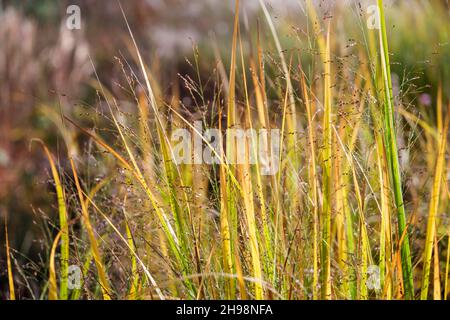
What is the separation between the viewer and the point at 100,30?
20.1 ft

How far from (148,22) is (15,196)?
3534mm

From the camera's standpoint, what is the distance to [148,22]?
257 inches

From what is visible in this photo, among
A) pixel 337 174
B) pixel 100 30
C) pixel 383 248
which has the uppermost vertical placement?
pixel 100 30

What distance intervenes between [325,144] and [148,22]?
5.45 meters

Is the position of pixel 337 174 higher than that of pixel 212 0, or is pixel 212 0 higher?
pixel 212 0

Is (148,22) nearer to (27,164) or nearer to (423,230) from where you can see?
(27,164)

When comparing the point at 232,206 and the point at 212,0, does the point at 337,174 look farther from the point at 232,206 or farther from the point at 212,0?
the point at 212,0

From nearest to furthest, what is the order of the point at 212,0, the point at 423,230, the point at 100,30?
the point at 423,230, the point at 100,30, the point at 212,0
